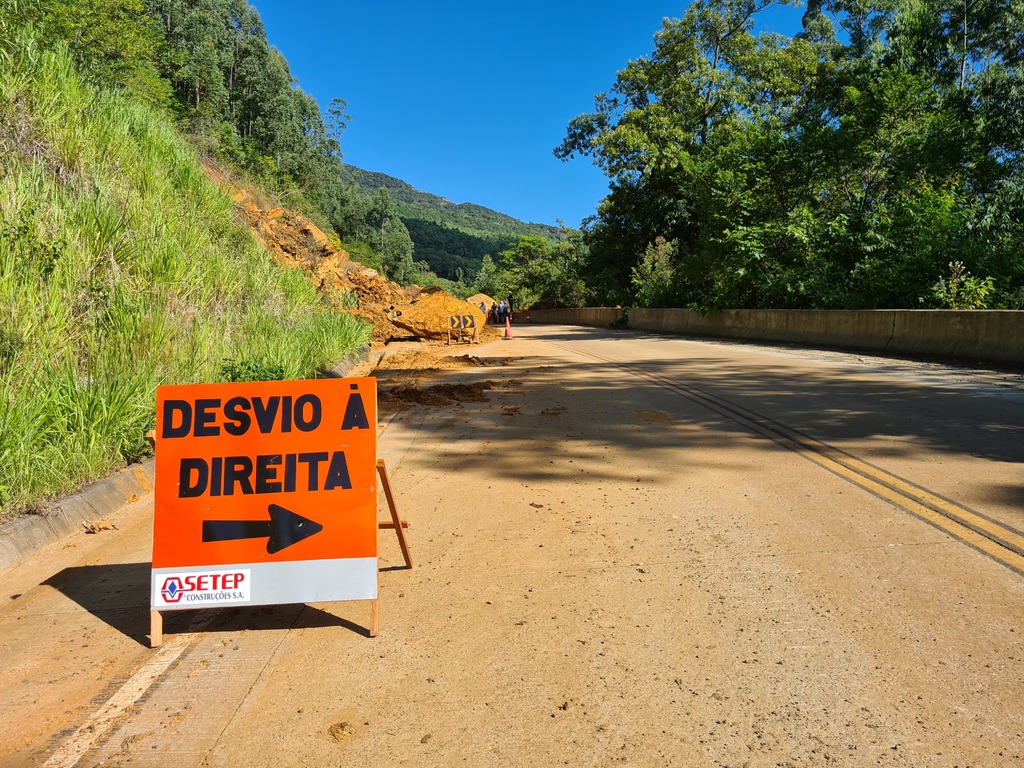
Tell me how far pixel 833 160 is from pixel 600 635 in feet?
80.9

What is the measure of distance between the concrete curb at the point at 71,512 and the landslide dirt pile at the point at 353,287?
14350 mm

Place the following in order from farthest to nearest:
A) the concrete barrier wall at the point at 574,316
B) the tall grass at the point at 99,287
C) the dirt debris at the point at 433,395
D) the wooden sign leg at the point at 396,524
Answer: the concrete barrier wall at the point at 574,316 < the dirt debris at the point at 433,395 < the tall grass at the point at 99,287 < the wooden sign leg at the point at 396,524

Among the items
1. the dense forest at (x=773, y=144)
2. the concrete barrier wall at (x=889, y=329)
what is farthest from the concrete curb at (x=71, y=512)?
the concrete barrier wall at (x=889, y=329)

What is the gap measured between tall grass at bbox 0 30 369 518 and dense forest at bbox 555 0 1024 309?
15342mm

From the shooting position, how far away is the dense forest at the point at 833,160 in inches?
731

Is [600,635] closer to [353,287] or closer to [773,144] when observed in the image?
[353,287]

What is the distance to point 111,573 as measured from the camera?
14.0ft

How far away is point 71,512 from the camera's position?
4.95m

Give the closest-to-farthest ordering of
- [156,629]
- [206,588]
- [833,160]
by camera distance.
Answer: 1. [156,629]
2. [206,588]
3. [833,160]

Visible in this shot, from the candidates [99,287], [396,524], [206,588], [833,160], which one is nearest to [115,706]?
[206,588]

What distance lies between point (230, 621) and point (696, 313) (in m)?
26.0

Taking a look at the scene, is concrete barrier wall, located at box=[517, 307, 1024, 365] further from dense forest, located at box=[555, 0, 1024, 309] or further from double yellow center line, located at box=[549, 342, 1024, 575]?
double yellow center line, located at box=[549, 342, 1024, 575]

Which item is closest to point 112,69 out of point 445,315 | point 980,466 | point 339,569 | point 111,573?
point 445,315

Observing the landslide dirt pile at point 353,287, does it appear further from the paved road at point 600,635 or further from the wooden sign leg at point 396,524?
the wooden sign leg at point 396,524
